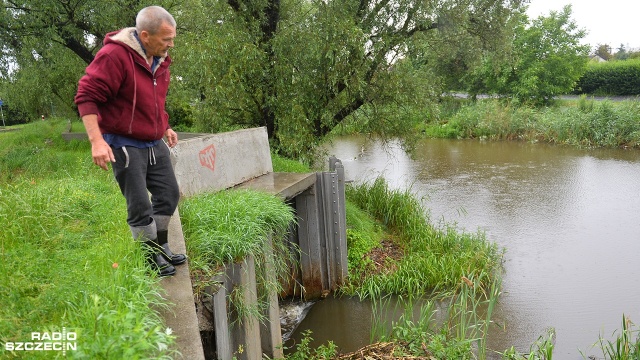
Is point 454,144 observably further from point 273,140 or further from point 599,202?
point 273,140

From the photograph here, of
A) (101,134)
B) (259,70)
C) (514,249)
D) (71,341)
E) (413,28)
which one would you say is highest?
(413,28)

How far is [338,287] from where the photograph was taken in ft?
26.5

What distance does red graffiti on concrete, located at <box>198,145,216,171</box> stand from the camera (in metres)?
6.21

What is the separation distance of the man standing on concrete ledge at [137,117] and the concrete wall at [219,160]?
6.47ft

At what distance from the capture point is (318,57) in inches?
388

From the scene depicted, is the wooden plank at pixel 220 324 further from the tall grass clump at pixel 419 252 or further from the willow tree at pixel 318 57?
the willow tree at pixel 318 57

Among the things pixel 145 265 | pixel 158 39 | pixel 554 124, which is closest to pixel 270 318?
pixel 145 265

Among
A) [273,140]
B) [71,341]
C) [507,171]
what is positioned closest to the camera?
[71,341]

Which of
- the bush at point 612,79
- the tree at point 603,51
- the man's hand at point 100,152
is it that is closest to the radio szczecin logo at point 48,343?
the man's hand at point 100,152

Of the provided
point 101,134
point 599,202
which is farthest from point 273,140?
point 599,202

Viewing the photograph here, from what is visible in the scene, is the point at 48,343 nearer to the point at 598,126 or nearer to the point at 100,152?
the point at 100,152

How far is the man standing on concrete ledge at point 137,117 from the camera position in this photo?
319 cm

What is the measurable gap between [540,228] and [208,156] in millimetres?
8102

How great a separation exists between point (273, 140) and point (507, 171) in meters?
9.91
